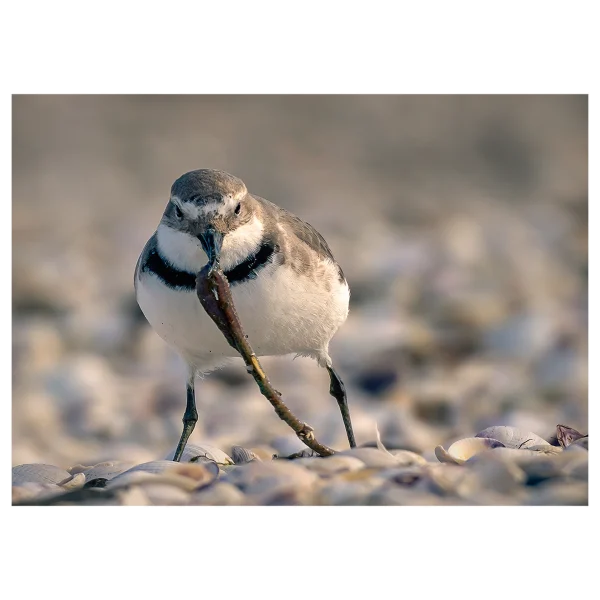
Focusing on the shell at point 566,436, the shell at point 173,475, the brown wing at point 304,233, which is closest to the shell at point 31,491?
the shell at point 173,475

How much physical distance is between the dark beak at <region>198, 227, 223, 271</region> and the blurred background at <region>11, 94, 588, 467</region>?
3.92 feet

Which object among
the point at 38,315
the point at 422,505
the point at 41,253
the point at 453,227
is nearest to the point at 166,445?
the point at 38,315

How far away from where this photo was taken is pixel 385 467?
3.65m

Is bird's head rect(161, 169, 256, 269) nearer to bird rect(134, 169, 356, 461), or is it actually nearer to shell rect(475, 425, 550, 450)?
bird rect(134, 169, 356, 461)

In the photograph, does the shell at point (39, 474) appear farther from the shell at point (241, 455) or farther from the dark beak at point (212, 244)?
the dark beak at point (212, 244)

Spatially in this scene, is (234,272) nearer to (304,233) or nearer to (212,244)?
(212,244)

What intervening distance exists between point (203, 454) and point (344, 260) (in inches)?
133

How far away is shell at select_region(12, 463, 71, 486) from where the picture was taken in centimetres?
400

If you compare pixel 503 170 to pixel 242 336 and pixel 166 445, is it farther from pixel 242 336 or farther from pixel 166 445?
pixel 242 336

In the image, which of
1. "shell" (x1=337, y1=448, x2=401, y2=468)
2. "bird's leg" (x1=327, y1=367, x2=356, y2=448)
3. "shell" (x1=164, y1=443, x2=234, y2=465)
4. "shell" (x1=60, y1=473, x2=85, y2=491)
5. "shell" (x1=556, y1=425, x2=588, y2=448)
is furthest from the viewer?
"bird's leg" (x1=327, y1=367, x2=356, y2=448)

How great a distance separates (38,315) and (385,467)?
12.4 feet

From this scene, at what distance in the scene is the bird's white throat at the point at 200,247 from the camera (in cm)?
388

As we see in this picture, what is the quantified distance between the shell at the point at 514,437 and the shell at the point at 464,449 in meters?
0.06

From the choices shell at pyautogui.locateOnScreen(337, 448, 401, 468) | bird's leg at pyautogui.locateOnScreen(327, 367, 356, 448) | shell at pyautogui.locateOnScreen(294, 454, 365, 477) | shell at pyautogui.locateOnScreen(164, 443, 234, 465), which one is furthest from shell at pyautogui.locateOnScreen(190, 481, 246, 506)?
bird's leg at pyautogui.locateOnScreen(327, 367, 356, 448)
